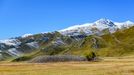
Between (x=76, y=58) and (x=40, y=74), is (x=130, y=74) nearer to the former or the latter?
(x=40, y=74)

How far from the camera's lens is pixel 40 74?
76875 millimetres

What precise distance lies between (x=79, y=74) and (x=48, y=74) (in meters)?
7.13

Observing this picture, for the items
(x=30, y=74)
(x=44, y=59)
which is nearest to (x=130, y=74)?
(x=30, y=74)

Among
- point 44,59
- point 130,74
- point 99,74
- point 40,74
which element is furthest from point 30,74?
point 44,59

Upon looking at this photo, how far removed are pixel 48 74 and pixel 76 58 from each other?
120m

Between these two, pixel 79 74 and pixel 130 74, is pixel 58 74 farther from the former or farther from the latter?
pixel 130 74

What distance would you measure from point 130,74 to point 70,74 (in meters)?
11.8

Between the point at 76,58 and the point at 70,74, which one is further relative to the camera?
the point at 76,58

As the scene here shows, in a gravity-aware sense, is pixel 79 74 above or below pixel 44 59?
below

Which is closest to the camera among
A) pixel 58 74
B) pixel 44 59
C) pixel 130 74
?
pixel 130 74

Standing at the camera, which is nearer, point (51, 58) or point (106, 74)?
point (106, 74)

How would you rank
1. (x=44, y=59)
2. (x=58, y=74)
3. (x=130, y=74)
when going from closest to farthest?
(x=130, y=74) < (x=58, y=74) < (x=44, y=59)

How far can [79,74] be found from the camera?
72.7 m

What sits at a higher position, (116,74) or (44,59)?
(44,59)
